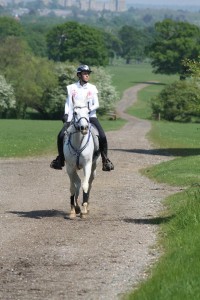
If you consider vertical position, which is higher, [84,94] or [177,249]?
[84,94]

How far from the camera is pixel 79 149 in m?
18.0

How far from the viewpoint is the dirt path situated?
454 inches

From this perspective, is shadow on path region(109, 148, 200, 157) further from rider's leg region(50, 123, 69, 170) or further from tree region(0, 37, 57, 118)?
tree region(0, 37, 57, 118)

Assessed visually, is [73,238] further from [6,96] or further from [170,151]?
[6,96]

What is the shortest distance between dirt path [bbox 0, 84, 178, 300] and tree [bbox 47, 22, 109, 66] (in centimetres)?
14526

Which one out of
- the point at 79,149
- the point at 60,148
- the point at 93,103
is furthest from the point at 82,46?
the point at 79,149

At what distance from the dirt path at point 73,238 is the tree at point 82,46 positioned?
145265mm

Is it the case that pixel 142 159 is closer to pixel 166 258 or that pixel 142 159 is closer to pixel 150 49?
pixel 166 258

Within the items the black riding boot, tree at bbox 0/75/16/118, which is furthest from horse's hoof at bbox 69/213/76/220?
tree at bbox 0/75/16/118

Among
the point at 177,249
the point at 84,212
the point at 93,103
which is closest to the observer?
the point at 177,249

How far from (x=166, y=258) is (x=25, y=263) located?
1909 millimetres

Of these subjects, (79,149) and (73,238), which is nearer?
(73,238)

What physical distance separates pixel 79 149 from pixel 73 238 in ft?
9.83

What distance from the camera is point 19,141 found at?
47.1m
